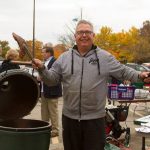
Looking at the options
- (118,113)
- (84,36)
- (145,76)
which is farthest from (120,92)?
(84,36)

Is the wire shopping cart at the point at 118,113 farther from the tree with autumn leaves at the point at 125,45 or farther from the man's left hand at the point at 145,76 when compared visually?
the tree with autumn leaves at the point at 125,45

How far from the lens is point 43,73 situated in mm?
4645

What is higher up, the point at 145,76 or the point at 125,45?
the point at 125,45

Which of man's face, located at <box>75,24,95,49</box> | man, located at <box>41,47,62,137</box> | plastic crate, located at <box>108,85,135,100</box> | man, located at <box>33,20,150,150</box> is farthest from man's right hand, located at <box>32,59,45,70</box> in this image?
plastic crate, located at <box>108,85,135,100</box>

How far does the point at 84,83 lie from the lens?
465 cm

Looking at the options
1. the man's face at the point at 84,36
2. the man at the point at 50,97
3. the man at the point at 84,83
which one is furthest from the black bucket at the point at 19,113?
the man at the point at 50,97

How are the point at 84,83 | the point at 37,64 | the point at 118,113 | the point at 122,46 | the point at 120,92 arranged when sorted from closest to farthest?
the point at 37,64 → the point at 84,83 → the point at 118,113 → the point at 120,92 → the point at 122,46

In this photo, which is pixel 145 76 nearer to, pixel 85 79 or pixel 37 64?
pixel 85 79

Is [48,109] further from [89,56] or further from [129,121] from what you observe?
[89,56]

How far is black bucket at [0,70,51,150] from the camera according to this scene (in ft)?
13.2

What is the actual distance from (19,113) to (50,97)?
372 centimetres

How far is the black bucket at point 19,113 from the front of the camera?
4.02 meters

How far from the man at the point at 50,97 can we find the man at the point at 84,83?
3499 mm

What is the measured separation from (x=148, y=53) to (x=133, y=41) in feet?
9.86
